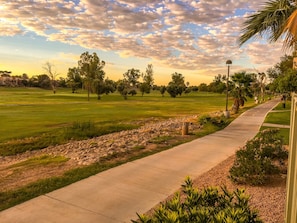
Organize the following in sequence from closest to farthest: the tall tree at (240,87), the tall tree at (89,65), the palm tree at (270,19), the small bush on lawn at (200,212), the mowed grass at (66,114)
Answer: the small bush on lawn at (200,212) < the palm tree at (270,19) < the mowed grass at (66,114) < the tall tree at (240,87) < the tall tree at (89,65)

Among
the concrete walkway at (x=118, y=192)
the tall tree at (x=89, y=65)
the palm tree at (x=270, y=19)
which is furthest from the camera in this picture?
the tall tree at (x=89, y=65)

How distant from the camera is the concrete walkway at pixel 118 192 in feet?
19.2

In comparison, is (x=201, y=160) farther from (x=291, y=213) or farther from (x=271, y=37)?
(x=291, y=213)

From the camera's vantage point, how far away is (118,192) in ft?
23.6

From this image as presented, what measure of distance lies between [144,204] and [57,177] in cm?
330

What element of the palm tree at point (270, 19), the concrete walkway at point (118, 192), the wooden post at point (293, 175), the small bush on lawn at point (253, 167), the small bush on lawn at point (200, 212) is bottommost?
the concrete walkway at point (118, 192)

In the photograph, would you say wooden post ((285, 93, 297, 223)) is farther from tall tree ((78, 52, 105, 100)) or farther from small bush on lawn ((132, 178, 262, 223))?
tall tree ((78, 52, 105, 100))

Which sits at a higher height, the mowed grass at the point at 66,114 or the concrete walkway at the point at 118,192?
the concrete walkway at the point at 118,192

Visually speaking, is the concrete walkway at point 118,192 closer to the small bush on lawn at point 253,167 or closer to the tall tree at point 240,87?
the small bush on lawn at point 253,167

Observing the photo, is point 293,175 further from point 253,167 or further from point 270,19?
point 270,19

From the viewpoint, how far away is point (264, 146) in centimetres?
999

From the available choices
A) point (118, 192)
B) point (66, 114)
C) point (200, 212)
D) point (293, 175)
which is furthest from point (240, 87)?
point (200, 212)

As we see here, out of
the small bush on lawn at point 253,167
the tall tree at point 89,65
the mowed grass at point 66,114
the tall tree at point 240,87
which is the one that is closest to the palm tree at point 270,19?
the small bush on lawn at point 253,167

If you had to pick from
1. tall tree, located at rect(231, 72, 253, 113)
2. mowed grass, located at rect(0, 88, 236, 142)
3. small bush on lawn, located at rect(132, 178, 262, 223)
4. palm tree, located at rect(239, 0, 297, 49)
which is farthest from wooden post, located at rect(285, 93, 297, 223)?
tall tree, located at rect(231, 72, 253, 113)
